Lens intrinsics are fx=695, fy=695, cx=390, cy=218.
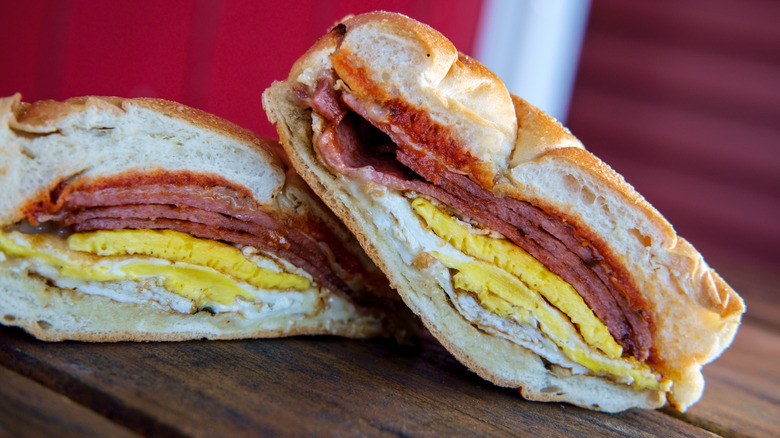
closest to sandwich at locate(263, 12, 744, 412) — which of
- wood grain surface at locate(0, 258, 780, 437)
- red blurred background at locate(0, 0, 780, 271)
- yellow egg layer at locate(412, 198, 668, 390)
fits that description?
yellow egg layer at locate(412, 198, 668, 390)

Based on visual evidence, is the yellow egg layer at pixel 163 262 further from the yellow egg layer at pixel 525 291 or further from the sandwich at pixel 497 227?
the yellow egg layer at pixel 525 291

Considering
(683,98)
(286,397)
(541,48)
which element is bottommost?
(286,397)

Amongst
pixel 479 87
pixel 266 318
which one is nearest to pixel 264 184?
pixel 266 318

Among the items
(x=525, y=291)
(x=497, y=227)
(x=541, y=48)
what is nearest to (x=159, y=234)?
(x=497, y=227)

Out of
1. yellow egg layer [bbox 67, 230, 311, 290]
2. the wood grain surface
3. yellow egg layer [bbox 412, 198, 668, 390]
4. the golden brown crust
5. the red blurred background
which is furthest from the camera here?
the red blurred background

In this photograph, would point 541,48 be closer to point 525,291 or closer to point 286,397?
point 525,291

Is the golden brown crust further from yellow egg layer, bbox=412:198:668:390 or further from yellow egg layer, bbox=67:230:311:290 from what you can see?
yellow egg layer, bbox=412:198:668:390

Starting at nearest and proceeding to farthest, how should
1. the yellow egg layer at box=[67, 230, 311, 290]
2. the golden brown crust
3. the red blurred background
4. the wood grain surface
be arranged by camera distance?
the wood grain surface < the golden brown crust < the yellow egg layer at box=[67, 230, 311, 290] < the red blurred background
